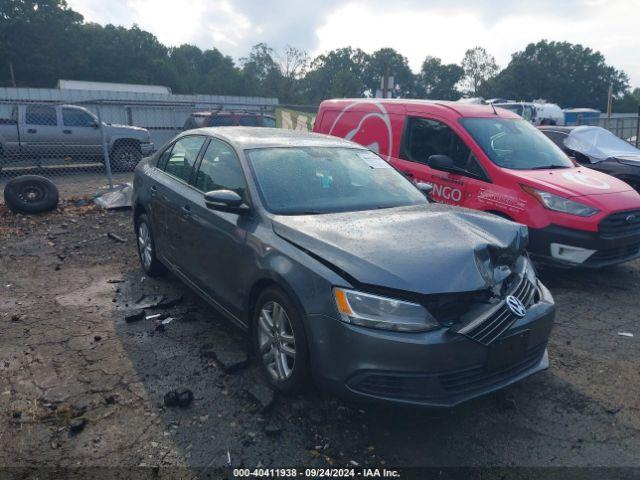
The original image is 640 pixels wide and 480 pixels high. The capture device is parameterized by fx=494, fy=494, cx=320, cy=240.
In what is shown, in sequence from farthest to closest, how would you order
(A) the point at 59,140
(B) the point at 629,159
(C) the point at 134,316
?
(A) the point at 59,140 < (B) the point at 629,159 < (C) the point at 134,316

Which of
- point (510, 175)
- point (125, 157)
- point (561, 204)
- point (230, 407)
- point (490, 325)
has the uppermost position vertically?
point (510, 175)

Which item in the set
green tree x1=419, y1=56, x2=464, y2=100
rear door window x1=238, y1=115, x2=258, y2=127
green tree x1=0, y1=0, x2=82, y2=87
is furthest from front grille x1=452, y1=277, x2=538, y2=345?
green tree x1=419, y1=56, x2=464, y2=100

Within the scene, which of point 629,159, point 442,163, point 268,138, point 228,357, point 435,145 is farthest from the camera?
point 629,159

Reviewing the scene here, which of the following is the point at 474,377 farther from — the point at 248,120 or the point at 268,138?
the point at 248,120

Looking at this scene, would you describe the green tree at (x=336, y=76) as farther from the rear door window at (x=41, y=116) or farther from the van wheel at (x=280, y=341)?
the van wheel at (x=280, y=341)

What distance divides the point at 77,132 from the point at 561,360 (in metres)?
13.4

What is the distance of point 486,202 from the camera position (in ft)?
18.5

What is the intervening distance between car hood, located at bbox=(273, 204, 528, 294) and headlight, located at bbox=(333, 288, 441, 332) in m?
0.09

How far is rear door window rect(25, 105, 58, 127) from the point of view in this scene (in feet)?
41.9

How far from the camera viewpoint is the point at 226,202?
3.42 metres

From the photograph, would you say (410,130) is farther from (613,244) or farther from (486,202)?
(613,244)

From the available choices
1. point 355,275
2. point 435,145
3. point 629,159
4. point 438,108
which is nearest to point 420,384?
point 355,275

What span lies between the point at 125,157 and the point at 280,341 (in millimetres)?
12319

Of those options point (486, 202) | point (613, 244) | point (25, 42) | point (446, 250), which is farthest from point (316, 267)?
point (25, 42)
